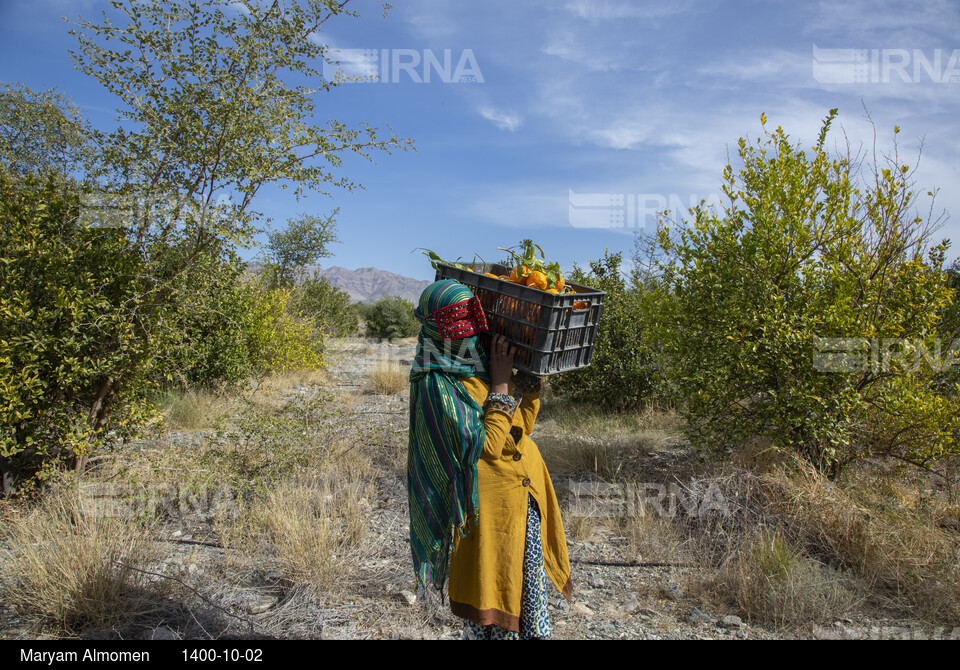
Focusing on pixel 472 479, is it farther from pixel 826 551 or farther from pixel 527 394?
pixel 826 551

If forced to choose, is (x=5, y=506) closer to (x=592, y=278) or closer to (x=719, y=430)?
(x=719, y=430)

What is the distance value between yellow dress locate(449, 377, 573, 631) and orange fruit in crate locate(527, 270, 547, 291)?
18.9 inches

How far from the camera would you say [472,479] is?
1.93 meters

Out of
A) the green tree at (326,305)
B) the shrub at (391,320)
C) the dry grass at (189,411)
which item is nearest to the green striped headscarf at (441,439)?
the dry grass at (189,411)

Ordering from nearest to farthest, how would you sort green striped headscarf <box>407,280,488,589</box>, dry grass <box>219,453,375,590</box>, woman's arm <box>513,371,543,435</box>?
green striped headscarf <box>407,280,488,589</box>, woman's arm <box>513,371,543,435</box>, dry grass <box>219,453,375,590</box>

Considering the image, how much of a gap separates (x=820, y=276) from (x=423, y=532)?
3.69m

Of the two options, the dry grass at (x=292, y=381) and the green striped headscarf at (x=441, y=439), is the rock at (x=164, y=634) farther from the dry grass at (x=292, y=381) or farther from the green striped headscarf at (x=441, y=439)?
the dry grass at (x=292, y=381)

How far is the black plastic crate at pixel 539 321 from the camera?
2.01 m

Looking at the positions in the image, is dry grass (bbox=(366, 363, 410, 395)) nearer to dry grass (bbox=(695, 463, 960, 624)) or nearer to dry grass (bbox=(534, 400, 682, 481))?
dry grass (bbox=(534, 400, 682, 481))

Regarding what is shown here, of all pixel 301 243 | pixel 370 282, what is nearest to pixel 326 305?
pixel 301 243

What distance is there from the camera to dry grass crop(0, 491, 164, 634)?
275 cm

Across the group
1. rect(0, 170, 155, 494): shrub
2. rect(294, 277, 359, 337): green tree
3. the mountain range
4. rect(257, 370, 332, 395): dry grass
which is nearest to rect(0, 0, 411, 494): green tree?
rect(0, 170, 155, 494): shrub
